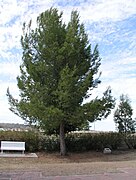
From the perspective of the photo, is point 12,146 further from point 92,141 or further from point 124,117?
point 124,117

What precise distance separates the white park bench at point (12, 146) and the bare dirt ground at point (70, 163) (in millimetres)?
1208

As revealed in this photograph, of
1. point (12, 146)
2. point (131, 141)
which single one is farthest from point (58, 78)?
point (131, 141)

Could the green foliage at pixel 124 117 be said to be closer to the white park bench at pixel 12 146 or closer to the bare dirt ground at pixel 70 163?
the bare dirt ground at pixel 70 163

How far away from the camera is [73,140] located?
2638cm

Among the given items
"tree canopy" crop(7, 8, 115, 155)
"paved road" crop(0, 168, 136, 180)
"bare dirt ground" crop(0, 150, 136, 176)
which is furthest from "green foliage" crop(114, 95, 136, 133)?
"paved road" crop(0, 168, 136, 180)

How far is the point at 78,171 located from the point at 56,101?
31.1ft

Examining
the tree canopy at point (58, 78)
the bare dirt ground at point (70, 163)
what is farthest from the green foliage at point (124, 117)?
the tree canopy at point (58, 78)

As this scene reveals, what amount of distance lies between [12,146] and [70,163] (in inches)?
231

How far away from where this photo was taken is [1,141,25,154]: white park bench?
23.0 meters

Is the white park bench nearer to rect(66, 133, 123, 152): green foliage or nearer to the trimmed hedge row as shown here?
the trimmed hedge row

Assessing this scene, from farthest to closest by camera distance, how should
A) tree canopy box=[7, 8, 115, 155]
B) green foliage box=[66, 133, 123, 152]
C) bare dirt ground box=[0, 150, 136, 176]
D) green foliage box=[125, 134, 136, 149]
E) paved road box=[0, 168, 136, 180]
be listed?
green foliage box=[125, 134, 136, 149] < green foliage box=[66, 133, 123, 152] < tree canopy box=[7, 8, 115, 155] < bare dirt ground box=[0, 150, 136, 176] < paved road box=[0, 168, 136, 180]

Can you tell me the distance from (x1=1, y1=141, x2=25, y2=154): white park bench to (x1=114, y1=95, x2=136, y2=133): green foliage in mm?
11165

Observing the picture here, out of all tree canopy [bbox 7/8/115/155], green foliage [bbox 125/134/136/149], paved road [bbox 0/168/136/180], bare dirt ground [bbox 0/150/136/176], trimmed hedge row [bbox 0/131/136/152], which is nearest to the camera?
paved road [bbox 0/168/136/180]

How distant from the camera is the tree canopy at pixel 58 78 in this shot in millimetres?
21734
